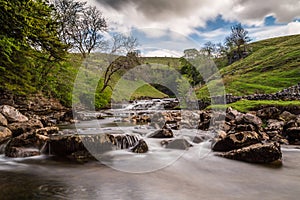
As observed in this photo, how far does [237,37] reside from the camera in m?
91.0

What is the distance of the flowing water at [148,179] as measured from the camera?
6.06m

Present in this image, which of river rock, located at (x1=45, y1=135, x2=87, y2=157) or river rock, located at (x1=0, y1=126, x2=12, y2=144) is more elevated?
river rock, located at (x1=0, y1=126, x2=12, y2=144)

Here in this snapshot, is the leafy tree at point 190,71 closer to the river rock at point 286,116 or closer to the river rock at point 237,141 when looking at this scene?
the river rock at point 286,116

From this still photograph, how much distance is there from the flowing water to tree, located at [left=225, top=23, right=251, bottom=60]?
8745cm

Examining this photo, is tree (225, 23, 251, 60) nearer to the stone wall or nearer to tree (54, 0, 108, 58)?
the stone wall

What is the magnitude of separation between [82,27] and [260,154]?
26729 millimetres

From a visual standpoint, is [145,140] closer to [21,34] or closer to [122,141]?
[122,141]

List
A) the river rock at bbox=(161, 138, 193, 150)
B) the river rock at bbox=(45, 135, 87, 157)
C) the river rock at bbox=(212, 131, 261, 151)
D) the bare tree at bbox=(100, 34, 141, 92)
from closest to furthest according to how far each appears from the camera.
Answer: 1. the river rock at bbox=(45, 135, 87, 157)
2. the river rock at bbox=(212, 131, 261, 151)
3. the river rock at bbox=(161, 138, 193, 150)
4. the bare tree at bbox=(100, 34, 141, 92)

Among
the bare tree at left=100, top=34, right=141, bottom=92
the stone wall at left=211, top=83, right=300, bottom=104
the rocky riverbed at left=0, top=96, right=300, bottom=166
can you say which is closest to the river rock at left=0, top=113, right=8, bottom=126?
the rocky riverbed at left=0, top=96, right=300, bottom=166

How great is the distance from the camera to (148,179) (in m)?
7.34

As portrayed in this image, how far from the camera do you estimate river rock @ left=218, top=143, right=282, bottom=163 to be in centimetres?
893

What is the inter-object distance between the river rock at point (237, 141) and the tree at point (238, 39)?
86.3 m

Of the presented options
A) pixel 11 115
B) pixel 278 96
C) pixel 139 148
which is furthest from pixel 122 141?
pixel 278 96

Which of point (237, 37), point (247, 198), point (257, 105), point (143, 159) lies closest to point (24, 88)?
point (143, 159)
